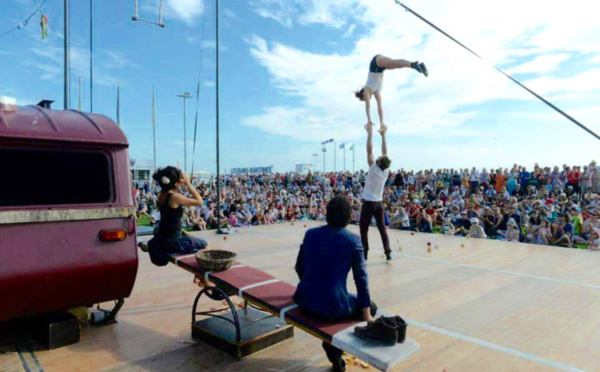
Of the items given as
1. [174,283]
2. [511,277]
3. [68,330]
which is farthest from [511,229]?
[68,330]

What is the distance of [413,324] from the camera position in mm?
4504

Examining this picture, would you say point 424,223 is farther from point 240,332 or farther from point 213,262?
point 240,332

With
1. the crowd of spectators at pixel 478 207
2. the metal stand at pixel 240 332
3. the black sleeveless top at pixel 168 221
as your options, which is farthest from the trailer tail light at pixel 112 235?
the crowd of spectators at pixel 478 207

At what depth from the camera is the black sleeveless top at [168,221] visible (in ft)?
15.3

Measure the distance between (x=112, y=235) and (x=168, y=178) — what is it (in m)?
1.00

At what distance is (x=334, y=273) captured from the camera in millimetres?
3168

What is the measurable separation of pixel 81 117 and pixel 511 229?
10755 millimetres

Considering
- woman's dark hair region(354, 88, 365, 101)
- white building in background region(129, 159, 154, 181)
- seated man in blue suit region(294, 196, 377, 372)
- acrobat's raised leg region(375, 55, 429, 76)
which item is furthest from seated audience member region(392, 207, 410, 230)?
white building in background region(129, 159, 154, 181)

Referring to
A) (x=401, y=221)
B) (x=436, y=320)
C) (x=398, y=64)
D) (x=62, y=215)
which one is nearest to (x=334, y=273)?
(x=436, y=320)

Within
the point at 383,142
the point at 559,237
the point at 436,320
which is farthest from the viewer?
the point at 559,237

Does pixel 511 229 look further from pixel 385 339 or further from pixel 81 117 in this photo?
pixel 81 117

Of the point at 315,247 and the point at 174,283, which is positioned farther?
the point at 174,283

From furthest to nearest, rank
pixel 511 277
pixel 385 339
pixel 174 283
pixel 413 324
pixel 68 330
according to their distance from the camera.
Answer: pixel 511 277 → pixel 174 283 → pixel 413 324 → pixel 68 330 → pixel 385 339

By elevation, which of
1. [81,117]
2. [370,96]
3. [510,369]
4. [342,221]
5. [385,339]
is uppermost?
[370,96]
